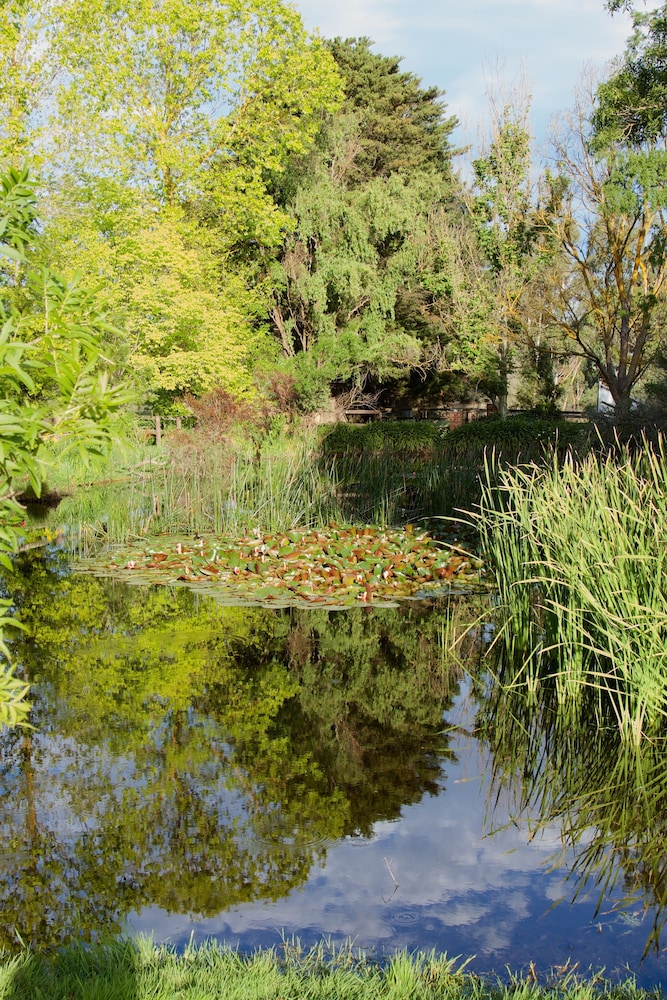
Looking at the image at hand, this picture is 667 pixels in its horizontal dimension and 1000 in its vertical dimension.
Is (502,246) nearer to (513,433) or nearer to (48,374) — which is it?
(513,433)

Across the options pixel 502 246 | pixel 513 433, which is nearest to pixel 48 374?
pixel 513 433

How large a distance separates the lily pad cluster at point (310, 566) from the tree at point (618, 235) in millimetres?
9594

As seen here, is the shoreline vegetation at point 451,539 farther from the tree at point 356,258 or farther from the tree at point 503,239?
the tree at point 356,258

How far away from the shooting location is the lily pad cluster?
25.6 feet

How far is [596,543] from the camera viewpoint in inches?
189

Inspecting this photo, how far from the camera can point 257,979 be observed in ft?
8.21

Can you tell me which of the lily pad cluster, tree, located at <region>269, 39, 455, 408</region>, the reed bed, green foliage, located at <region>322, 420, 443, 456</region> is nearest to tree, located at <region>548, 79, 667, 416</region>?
green foliage, located at <region>322, 420, 443, 456</region>

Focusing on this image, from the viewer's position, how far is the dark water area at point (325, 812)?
3094 millimetres

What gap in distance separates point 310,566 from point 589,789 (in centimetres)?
428

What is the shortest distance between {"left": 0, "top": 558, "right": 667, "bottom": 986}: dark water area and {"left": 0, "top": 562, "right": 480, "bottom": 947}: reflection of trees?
0.01 m

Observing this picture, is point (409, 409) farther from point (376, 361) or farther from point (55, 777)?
point (55, 777)

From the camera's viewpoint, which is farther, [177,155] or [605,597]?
[177,155]

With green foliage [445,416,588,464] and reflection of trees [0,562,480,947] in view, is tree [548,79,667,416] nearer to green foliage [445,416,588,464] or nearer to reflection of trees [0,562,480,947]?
green foliage [445,416,588,464]

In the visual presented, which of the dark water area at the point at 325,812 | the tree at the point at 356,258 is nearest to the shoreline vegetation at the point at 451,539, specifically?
the dark water area at the point at 325,812
